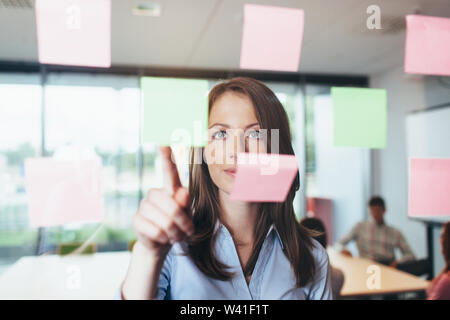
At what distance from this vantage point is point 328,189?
1.55 metres

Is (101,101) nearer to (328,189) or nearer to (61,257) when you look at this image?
(61,257)

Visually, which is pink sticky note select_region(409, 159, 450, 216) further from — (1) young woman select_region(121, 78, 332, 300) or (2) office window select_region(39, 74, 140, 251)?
(2) office window select_region(39, 74, 140, 251)

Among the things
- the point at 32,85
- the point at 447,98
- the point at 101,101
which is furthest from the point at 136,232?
the point at 447,98

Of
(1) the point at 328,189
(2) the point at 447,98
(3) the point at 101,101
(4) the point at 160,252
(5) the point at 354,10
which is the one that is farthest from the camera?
(1) the point at 328,189

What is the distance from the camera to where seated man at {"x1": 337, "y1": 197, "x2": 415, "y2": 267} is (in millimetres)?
1566

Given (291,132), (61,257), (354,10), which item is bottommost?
(61,257)

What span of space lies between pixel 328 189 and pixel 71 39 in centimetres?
119

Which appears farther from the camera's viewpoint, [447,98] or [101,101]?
[447,98]

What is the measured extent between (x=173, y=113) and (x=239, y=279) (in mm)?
528

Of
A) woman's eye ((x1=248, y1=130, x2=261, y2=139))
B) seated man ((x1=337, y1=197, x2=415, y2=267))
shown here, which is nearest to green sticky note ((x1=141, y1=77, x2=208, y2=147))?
woman's eye ((x1=248, y1=130, x2=261, y2=139))

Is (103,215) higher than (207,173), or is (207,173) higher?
(207,173)

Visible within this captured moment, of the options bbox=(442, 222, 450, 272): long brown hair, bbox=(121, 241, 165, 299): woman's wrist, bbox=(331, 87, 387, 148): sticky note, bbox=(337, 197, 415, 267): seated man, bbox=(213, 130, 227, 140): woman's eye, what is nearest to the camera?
bbox=(121, 241, 165, 299): woman's wrist

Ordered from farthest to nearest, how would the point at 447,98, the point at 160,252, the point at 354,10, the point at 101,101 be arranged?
the point at 447,98, the point at 354,10, the point at 101,101, the point at 160,252
